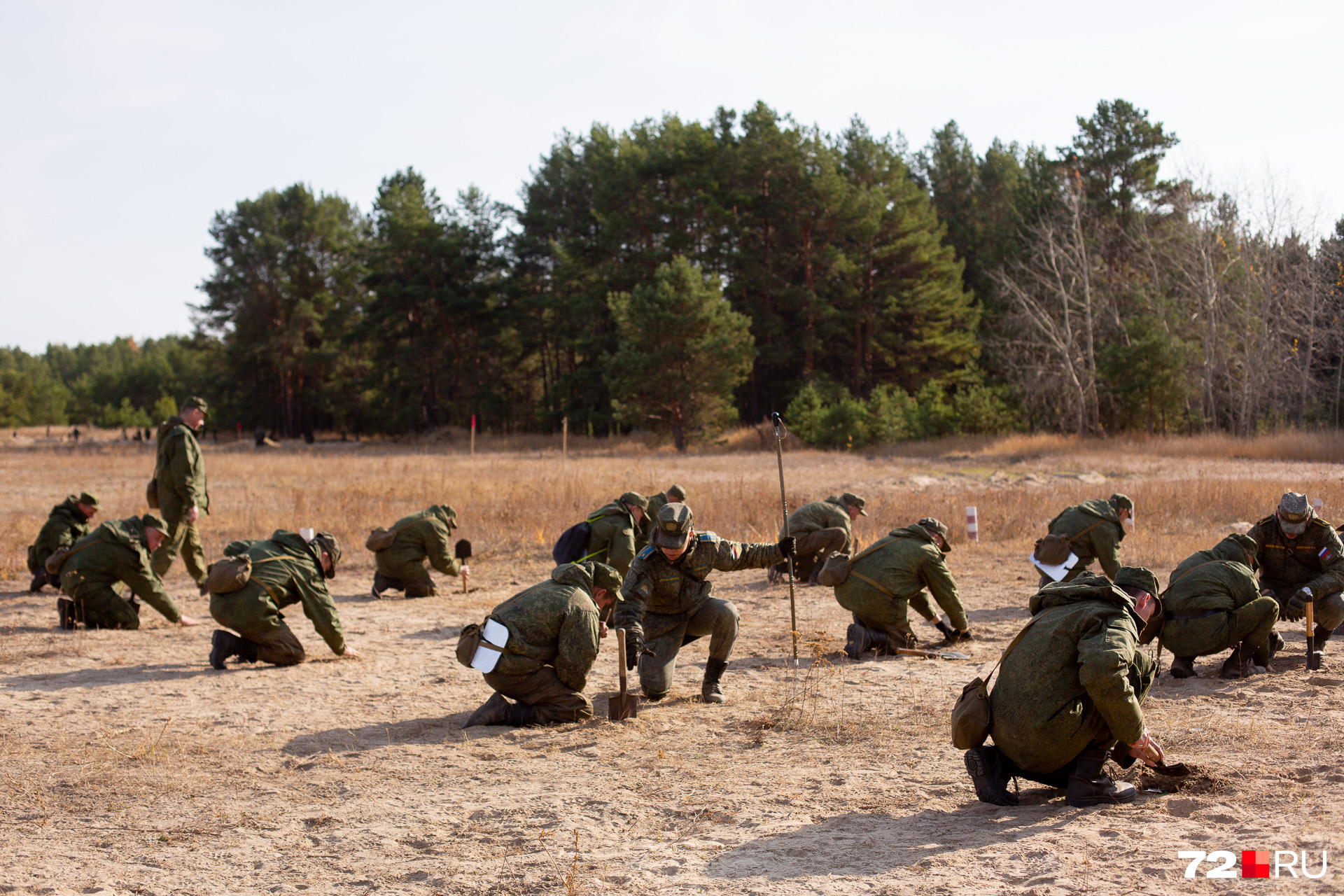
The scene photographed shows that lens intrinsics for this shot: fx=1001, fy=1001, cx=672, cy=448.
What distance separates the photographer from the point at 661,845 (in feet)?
15.6

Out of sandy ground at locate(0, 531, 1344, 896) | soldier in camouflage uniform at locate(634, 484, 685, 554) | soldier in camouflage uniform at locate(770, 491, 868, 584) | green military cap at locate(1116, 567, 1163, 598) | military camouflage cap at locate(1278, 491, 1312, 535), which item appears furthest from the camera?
soldier in camouflage uniform at locate(770, 491, 868, 584)

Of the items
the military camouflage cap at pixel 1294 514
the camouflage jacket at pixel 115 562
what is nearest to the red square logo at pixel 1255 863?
the military camouflage cap at pixel 1294 514

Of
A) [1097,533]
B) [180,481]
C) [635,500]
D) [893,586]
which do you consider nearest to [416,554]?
[180,481]

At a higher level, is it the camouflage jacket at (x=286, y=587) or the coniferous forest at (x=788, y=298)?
the coniferous forest at (x=788, y=298)

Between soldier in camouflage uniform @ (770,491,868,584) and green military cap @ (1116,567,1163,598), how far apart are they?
5630mm

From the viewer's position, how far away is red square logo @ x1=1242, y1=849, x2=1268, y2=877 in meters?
4.01

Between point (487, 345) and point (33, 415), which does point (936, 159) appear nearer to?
point (487, 345)

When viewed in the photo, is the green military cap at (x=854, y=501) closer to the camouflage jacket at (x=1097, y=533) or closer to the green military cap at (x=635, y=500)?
the camouflage jacket at (x=1097, y=533)

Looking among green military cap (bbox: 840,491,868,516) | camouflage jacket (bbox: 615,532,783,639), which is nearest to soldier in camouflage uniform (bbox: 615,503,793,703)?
camouflage jacket (bbox: 615,532,783,639)

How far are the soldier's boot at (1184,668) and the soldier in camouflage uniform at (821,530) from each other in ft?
13.8

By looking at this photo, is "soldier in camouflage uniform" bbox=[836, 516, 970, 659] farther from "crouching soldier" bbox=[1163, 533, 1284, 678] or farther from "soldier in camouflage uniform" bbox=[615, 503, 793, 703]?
"crouching soldier" bbox=[1163, 533, 1284, 678]

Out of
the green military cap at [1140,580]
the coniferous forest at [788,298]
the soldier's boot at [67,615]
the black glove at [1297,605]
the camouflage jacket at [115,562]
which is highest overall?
the coniferous forest at [788,298]

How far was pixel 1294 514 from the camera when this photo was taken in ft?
27.3

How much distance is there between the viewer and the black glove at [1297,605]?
7.92 m
